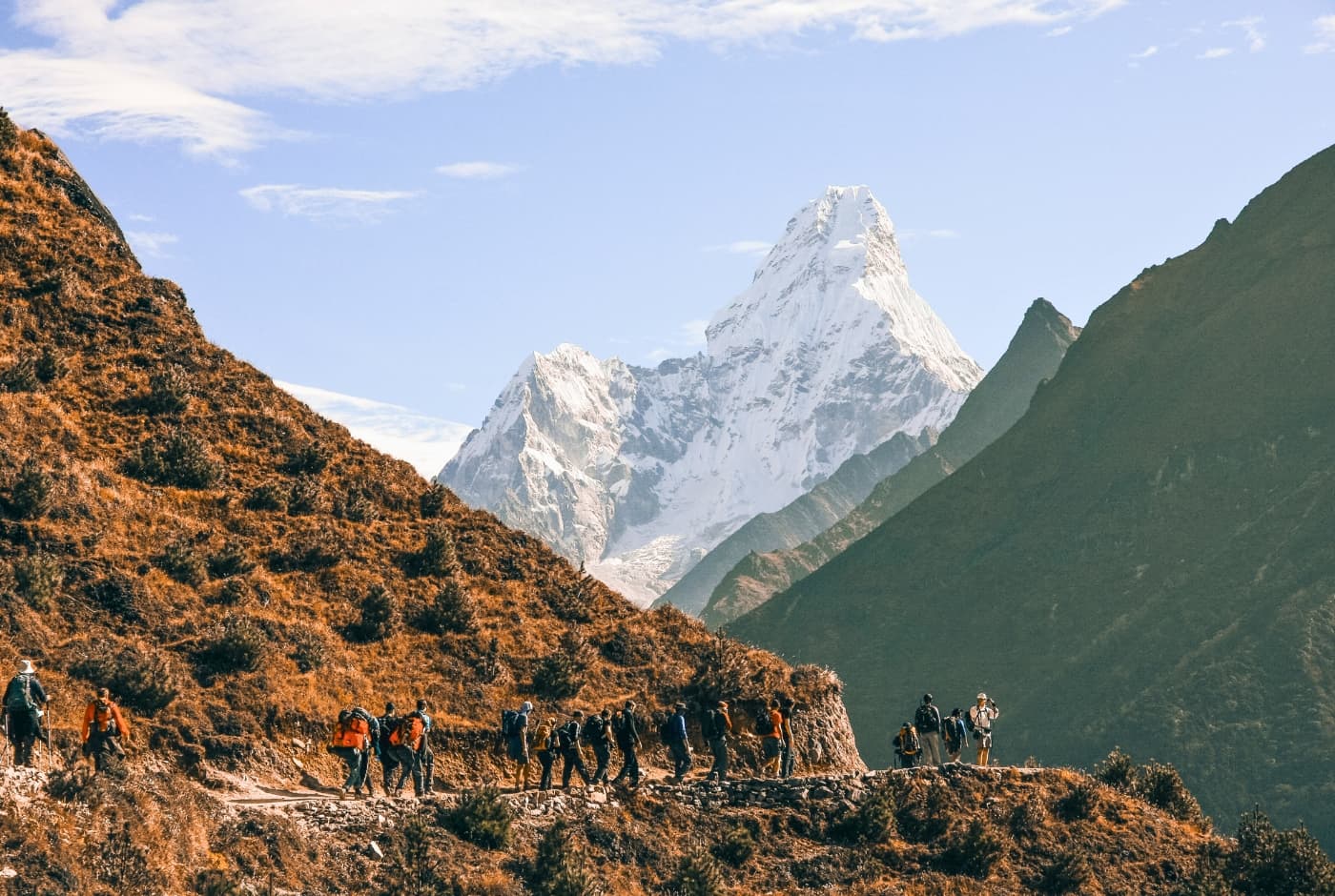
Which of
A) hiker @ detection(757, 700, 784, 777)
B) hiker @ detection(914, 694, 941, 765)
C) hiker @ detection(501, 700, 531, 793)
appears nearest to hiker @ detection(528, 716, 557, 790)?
hiker @ detection(501, 700, 531, 793)

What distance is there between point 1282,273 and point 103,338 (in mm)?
133797

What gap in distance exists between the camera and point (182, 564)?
133 ft

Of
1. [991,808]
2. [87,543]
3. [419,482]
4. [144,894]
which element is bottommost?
[144,894]

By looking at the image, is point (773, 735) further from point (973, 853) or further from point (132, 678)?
point (132, 678)

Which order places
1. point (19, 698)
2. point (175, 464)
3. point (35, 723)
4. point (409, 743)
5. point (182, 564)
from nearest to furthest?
point (19, 698) < point (35, 723) < point (409, 743) < point (182, 564) < point (175, 464)

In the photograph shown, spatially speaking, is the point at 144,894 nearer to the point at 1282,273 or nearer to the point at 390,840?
the point at 390,840

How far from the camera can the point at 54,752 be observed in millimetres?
30203

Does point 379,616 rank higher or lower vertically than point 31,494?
lower

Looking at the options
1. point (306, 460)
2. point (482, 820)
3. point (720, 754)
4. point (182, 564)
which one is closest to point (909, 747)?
point (720, 754)

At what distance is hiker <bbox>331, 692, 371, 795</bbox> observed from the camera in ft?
105

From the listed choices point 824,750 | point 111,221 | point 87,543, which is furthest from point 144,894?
point 111,221

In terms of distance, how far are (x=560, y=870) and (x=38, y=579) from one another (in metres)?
13.3

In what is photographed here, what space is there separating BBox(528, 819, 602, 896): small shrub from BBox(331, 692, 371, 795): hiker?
356cm

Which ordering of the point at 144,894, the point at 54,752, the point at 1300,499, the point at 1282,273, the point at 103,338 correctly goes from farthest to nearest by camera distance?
1. the point at 1282,273
2. the point at 1300,499
3. the point at 103,338
4. the point at 54,752
5. the point at 144,894
